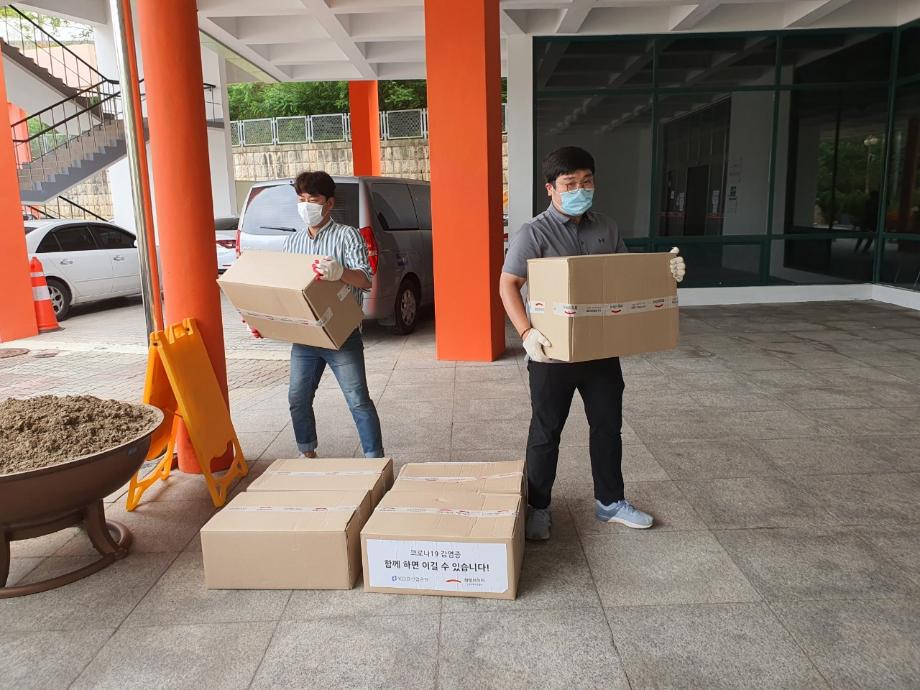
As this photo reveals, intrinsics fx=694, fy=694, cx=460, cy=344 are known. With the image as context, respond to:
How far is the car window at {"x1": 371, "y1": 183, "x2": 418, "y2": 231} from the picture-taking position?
8.45 metres

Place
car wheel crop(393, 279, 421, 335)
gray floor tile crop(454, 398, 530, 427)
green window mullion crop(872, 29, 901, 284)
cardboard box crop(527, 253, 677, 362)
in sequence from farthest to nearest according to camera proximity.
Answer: green window mullion crop(872, 29, 901, 284) < car wheel crop(393, 279, 421, 335) < gray floor tile crop(454, 398, 530, 427) < cardboard box crop(527, 253, 677, 362)

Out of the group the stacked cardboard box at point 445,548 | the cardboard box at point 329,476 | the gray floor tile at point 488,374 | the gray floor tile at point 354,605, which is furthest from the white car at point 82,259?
the stacked cardboard box at point 445,548

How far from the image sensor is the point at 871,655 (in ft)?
7.95

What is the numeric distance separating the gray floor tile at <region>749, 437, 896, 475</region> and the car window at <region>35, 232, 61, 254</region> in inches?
406

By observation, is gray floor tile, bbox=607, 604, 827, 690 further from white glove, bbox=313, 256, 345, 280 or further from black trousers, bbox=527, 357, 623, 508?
white glove, bbox=313, 256, 345, 280

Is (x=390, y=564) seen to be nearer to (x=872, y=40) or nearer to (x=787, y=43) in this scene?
(x=787, y=43)

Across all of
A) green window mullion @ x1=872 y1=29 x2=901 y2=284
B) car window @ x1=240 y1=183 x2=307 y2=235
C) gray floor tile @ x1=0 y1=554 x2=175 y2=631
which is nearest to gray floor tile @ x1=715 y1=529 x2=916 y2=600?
gray floor tile @ x1=0 y1=554 x2=175 y2=631

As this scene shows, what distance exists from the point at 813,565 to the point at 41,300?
1018 centimetres

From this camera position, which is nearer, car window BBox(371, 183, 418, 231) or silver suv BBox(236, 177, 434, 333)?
silver suv BBox(236, 177, 434, 333)

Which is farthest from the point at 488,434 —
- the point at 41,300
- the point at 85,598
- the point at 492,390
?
the point at 41,300

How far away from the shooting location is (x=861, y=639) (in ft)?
8.24

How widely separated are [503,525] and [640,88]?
30.4 feet

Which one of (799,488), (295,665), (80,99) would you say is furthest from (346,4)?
(80,99)

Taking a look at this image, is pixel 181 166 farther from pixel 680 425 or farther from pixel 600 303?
pixel 680 425
